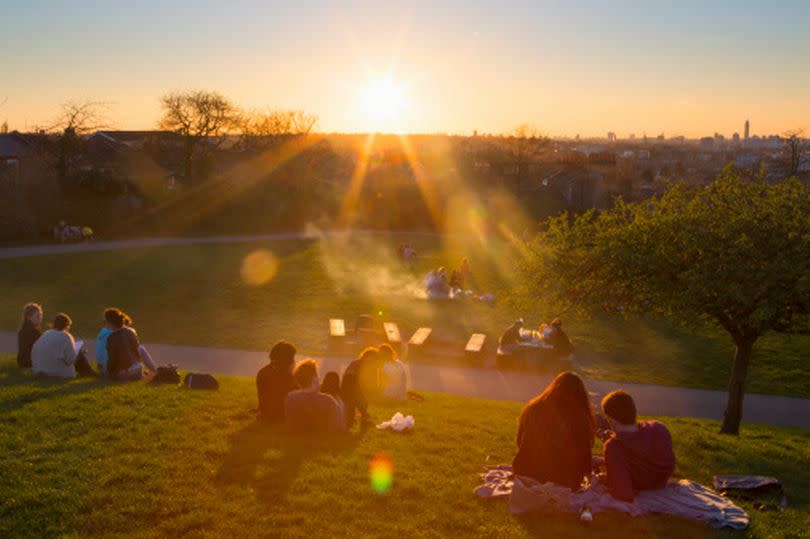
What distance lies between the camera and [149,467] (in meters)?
7.82

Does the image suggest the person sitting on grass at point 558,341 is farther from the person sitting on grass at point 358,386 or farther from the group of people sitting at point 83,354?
the group of people sitting at point 83,354

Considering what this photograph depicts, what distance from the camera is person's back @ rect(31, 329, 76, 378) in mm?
11609

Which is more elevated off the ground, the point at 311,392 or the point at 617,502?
the point at 311,392

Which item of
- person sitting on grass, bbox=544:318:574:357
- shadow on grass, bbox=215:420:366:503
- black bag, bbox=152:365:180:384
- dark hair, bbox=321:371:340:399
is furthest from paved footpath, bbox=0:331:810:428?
shadow on grass, bbox=215:420:366:503

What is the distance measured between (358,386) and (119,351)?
4.34 m

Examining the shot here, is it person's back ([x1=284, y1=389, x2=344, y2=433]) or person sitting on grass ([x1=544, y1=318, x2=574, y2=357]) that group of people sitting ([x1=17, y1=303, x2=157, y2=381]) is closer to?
person's back ([x1=284, y1=389, x2=344, y2=433])

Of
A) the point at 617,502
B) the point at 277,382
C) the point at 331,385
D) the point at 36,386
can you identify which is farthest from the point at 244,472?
the point at 36,386

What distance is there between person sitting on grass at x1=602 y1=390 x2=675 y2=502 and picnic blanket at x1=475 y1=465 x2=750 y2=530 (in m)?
0.15

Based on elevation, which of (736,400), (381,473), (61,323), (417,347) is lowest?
(381,473)

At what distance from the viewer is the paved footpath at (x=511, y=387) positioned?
49.5 feet

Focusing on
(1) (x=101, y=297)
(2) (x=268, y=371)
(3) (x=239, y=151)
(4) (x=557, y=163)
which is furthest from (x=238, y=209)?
(2) (x=268, y=371)

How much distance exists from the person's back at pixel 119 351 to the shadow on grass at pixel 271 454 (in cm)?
339

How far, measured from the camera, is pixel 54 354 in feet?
38.2

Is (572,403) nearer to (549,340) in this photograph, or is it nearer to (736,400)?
(736,400)
